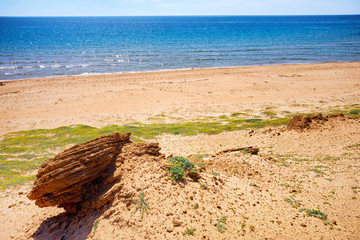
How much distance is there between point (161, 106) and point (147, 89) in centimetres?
595

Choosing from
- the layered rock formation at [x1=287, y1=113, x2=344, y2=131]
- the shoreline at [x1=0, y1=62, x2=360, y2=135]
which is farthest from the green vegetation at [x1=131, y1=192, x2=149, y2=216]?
the shoreline at [x1=0, y1=62, x2=360, y2=135]

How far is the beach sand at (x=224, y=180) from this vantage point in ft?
20.9

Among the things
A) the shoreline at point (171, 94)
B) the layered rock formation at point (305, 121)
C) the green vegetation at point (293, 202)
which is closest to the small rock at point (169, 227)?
the green vegetation at point (293, 202)

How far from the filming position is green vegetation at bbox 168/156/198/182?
296 inches

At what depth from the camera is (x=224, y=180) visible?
824 centimetres

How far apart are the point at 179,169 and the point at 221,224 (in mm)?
2056

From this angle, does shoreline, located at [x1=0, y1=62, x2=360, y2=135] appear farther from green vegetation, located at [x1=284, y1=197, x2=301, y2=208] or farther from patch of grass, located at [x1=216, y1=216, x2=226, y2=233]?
patch of grass, located at [x1=216, y1=216, x2=226, y2=233]

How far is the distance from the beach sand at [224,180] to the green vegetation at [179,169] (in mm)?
282

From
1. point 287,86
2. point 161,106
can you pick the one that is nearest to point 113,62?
point 161,106

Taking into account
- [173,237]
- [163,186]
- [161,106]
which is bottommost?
[161,106]

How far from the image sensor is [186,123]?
56.4ft

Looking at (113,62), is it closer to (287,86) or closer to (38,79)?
(38,79)

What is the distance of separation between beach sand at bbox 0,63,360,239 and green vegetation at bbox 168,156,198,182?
282 mm

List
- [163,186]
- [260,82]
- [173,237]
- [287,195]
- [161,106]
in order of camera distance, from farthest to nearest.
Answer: [260,82] < [161,106] < [287,195] < [163,186] < [173,237]
